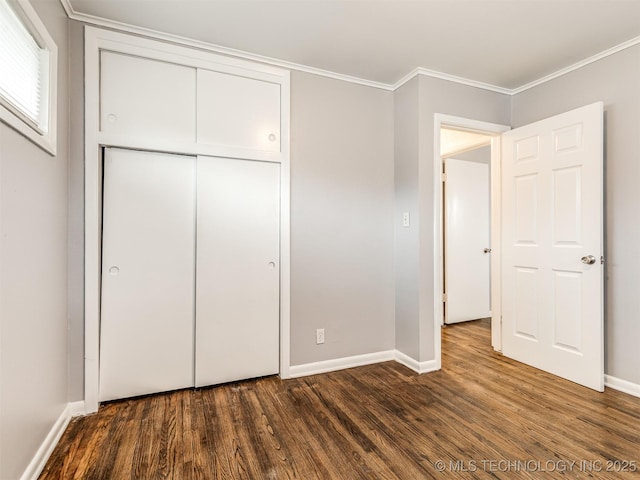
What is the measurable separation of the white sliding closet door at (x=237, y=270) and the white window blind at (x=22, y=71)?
92cm

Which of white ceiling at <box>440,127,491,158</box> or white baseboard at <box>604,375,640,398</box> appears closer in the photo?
white baseboard at <box>604,375,640,398</box>

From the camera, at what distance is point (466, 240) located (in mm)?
4324

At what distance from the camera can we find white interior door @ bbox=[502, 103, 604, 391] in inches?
94.0

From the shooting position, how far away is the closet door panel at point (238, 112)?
2383mm

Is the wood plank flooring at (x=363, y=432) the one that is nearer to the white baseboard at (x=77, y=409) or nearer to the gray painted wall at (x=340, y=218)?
the white baseboard at (x=77, y=409)

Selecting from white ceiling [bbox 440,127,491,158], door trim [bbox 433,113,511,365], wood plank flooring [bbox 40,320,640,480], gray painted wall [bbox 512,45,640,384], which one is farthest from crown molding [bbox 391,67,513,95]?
wood plank flooring [bbox 40,320,640,480]

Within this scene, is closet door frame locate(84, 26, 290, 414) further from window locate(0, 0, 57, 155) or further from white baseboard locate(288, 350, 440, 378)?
white baseboard locate(288, 350, 440, 378)

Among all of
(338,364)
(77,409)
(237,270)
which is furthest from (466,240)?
(77,409)

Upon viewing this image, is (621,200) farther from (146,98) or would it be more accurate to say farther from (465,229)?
(146,98)

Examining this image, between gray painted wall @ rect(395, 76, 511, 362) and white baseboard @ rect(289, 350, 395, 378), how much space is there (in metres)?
0.19

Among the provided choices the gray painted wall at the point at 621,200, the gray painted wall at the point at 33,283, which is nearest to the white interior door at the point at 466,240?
the gray painted wall at the point at 621,200

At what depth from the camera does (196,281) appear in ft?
7.80

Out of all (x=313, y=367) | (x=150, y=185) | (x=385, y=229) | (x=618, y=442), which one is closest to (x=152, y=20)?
(x=150, y=185)

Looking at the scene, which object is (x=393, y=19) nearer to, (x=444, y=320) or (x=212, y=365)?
(x=212, y=365)
